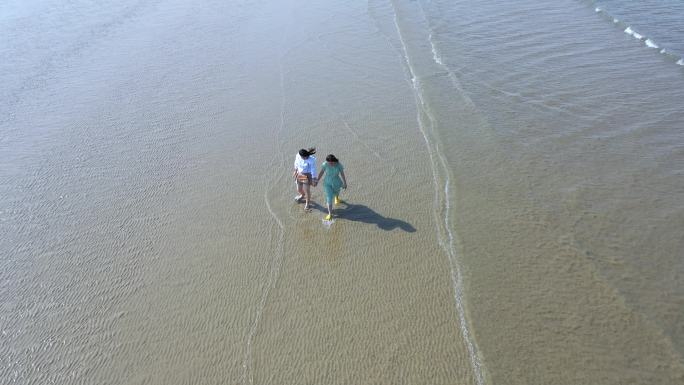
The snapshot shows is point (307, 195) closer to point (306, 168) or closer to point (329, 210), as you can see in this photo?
point (329, 210)

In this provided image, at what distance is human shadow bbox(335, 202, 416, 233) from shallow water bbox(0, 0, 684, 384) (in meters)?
0.04

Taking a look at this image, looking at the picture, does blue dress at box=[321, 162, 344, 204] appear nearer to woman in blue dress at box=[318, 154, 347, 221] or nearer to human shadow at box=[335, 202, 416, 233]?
woman in blue dress at box=[318, 154, 347, 221]

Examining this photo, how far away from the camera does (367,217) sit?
30.9ft

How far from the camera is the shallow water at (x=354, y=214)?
6914 mm

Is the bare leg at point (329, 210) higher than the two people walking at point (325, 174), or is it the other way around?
the two people walking at point (325, 174)

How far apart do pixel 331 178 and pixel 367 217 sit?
3.91 feet

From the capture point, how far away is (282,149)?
1177cm

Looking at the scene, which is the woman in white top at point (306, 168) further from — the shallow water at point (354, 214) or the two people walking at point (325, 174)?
the shallow water at point (354, 214)

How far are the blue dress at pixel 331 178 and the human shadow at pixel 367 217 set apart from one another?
620mm

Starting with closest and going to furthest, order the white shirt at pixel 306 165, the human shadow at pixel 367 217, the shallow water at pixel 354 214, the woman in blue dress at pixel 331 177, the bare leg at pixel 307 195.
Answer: the shallow water at pixel 354 214, the woman in blue dress at pixel 331 177, the white shirt at pixel 306 165, the human shadow at pixel 367 217, the bare leg at pixel 307 195

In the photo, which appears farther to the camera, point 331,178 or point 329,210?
point 329,210

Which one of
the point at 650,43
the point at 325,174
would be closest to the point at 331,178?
the point at 325,174

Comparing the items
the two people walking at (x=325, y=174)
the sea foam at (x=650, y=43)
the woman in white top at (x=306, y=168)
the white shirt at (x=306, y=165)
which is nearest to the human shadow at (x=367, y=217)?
the two people walking at (x=325, y=174)

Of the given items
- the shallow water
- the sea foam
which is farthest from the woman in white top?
the sea foam
